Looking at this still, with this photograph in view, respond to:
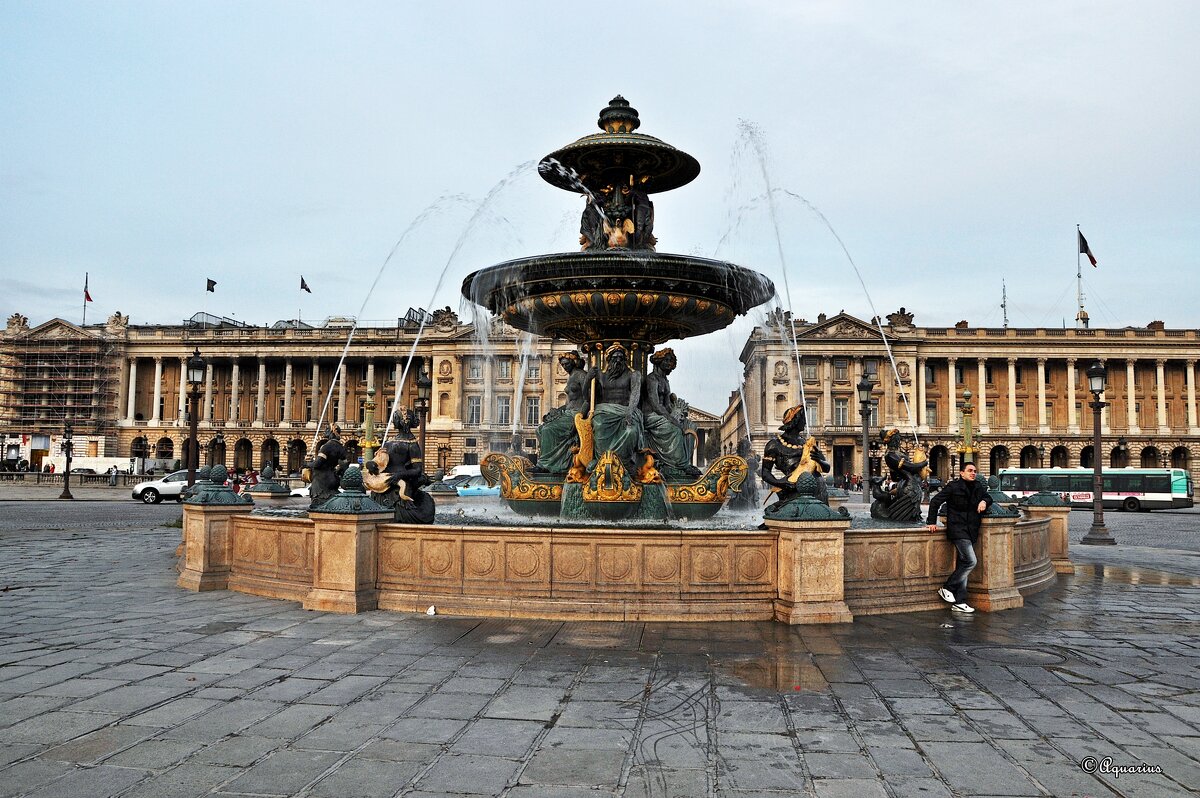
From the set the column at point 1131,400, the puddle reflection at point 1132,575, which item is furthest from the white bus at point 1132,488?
the column at point 1131,400

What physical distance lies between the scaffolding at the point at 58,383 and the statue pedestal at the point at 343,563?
9248cm

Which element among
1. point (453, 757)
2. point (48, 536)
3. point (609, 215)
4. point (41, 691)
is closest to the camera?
point (453, 757)

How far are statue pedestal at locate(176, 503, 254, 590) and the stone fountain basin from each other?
467cm

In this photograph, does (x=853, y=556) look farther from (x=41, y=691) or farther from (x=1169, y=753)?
(x=41, y=691)

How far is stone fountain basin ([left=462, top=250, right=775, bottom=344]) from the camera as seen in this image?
1112cm

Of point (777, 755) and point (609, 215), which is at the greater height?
point (609, 215)

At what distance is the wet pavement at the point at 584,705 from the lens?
12.6ft

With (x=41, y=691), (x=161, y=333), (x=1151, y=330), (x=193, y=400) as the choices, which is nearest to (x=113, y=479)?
(x=193, y=400)

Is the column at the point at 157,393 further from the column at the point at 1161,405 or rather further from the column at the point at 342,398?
the column at the point at 1161,405

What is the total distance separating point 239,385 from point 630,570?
305ft

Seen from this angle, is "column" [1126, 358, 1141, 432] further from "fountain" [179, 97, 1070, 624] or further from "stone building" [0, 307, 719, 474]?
"fountain" [179, 97, 1070, 624]

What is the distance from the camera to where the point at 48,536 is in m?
17.2

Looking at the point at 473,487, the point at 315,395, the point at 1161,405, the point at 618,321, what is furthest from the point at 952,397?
the point at 618,321

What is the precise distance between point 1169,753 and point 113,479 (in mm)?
57009
